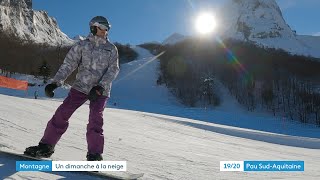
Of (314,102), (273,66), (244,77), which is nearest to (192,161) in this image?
(314,102)

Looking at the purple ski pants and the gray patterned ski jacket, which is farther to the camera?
the gray patterned ski jacket

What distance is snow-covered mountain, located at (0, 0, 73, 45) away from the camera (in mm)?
73938

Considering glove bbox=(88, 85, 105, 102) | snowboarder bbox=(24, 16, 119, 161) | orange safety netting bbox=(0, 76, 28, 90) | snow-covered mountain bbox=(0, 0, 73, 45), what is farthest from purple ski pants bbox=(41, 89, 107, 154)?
snow-covered mountain bbox=(0, 0, 73, 45)

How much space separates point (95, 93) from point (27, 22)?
85405 mm

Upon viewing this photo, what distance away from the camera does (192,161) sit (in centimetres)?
684

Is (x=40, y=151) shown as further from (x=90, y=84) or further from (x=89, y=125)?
(x=90, y=84)

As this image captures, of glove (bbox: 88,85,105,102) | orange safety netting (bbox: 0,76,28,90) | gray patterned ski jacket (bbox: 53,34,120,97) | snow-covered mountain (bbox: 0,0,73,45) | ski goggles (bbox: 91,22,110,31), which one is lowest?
glove (bbox: 88,85,105,102)

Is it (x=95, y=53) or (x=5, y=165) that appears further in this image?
(x=95, y=53)

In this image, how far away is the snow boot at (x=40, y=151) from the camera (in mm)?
4329

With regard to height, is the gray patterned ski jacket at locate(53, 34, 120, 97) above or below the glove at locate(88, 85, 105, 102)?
above

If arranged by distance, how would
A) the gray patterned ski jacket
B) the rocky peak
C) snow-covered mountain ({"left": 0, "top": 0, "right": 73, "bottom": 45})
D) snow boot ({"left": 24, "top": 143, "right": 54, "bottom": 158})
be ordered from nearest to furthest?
1. snow boot ({"left": 24, "top": 143, "right": 54, "bottom": 158})
2. the gray patterned ski jacket
3. snow-covered mountain ({"left": 0, "top": 0, "right": 73, "bottom": 45})
4. the rocky peak

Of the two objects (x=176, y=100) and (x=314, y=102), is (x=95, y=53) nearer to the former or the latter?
(x=176, y=100)

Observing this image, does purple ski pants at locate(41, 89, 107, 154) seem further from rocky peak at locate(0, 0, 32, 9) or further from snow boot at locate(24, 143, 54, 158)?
rocky peak at locate(0, 0, 32, 9)

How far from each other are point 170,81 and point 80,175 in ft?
224
